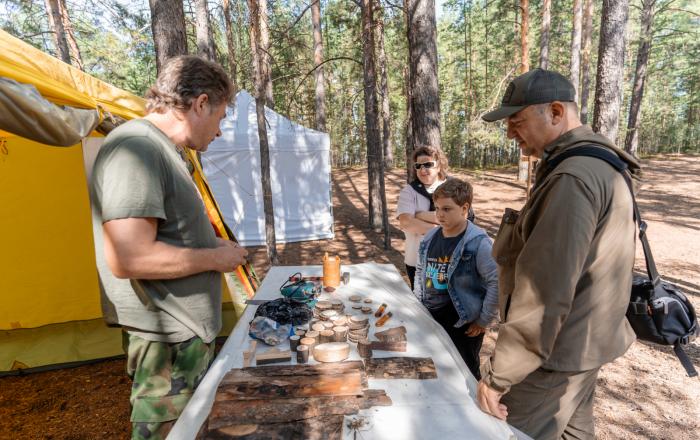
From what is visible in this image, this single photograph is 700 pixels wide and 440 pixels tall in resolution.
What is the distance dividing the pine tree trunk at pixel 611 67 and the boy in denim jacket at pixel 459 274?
3322 millimetres

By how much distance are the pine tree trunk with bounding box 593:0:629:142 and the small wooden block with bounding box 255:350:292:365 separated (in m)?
4.68

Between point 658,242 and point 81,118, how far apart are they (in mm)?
8644

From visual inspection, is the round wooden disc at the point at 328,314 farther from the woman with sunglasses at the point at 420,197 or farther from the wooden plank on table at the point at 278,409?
the woman with sunglasses at the point at 420,197

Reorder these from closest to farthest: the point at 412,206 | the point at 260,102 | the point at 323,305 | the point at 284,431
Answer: the point at 284,431 < the point at 323,305 < the point at 412,206 < the point at 260,102

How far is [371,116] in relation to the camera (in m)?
7.21

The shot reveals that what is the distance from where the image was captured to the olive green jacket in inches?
44.7

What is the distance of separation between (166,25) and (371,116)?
13.0 feet

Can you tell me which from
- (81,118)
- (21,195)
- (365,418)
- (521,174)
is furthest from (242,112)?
(521,174)

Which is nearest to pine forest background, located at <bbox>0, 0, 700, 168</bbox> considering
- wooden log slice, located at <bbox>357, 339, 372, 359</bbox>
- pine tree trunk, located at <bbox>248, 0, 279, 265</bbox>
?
pine tree trunk, located at <bbox>248, 0, 279, 265</bbox>

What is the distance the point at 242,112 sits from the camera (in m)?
7.34

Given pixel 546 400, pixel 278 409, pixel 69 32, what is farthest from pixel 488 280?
pixel 69 32

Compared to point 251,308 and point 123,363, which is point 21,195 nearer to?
point 123,363

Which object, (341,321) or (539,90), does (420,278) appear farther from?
(539,90)

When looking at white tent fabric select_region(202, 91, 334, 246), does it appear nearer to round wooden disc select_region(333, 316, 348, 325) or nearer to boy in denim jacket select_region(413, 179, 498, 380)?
boy in denim jacket select_region(413, 179, 498, 380)
